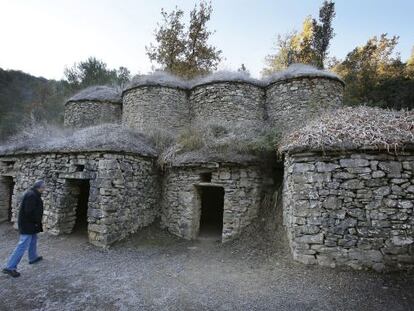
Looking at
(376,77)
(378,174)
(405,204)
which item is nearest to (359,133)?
(378,174)

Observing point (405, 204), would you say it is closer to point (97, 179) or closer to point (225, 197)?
point (225, 197)

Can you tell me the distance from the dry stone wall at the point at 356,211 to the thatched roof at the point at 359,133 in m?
0.20

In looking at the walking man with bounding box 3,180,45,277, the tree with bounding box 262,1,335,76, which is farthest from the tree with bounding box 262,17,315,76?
the walking man with bounding box 3,180,45,277

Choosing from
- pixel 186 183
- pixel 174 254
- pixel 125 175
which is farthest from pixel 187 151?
pixel 174 254

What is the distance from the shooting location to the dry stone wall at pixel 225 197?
6.89m

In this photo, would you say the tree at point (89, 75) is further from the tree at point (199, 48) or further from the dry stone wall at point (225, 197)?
the dry stone wall at point (225, 197)

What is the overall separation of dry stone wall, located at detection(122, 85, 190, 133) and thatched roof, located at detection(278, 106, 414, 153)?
242 inches

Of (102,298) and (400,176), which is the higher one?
(400,176)

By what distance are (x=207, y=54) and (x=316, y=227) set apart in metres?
16.0

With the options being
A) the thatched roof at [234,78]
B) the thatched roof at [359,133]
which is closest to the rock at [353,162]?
the thatched roof at [359,133]

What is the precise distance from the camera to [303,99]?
9.77 metres

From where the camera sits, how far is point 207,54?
18641mm

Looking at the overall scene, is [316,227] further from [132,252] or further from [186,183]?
[132,252]

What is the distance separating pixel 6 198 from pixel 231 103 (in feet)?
30.0
